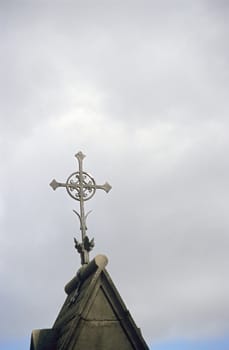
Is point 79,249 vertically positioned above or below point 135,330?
above

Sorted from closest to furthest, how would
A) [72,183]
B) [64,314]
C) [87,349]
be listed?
[87,349], [64,314], [72,183]

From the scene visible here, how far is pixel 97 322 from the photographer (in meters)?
7.50

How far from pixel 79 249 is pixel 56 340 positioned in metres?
1.33

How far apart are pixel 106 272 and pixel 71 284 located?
1.19 meters

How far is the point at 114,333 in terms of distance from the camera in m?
7.52

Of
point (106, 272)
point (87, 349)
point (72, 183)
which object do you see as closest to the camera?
point (87, 349)

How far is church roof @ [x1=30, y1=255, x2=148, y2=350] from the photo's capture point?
736 cm

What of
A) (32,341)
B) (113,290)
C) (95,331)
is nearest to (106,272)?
(113,290)

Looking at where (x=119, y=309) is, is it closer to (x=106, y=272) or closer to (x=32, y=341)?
(x=106, y=272)

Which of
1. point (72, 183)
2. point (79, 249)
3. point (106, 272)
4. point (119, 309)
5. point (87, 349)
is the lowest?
point (87, 349)

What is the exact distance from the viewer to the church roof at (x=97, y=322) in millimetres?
7359

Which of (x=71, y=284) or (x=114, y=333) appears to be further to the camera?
(x=71, y=284)

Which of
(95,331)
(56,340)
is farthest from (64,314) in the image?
(95,331)

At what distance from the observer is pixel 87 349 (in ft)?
23.9
